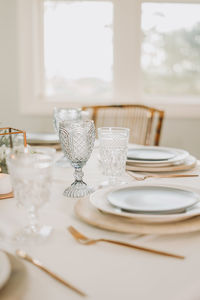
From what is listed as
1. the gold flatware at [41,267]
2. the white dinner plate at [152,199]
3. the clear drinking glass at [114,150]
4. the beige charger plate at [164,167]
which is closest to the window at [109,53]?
the beige charger plate at [164,167]

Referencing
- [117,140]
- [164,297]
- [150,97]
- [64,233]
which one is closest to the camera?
[164,297]

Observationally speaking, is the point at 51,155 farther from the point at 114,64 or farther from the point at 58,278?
the point at 114,64

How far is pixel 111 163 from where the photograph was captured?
108 cm

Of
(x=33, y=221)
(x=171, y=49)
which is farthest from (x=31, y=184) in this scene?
(x=171, y=49)

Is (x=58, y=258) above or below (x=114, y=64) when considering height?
below

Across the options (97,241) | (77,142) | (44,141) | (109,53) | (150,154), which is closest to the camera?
(97,241)

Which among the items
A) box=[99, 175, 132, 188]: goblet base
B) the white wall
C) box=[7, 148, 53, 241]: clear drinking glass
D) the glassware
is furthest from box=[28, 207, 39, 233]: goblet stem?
the white wall

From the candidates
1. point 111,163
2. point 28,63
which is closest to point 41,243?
point 111,163

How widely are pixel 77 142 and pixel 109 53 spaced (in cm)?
215

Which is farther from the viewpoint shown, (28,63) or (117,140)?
(28,63)

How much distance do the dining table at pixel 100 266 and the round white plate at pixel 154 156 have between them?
0.52 meters

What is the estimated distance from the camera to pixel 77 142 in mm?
1016

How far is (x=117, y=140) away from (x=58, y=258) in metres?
0.46

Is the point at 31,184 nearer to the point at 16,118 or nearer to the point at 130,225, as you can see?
the point at 130,225
